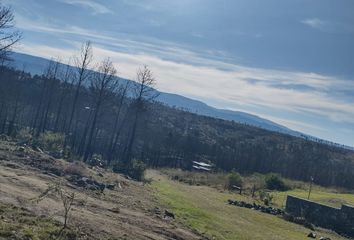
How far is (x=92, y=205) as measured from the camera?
1883cm

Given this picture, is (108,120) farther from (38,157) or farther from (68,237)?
(68,237)

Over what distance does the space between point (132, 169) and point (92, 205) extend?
21725 mm

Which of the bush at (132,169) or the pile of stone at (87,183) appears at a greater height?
the pile of stone at (87,183)

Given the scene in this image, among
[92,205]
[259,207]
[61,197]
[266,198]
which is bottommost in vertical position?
[259,207]

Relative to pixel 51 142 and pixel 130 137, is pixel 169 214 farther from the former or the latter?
pixel 130 137

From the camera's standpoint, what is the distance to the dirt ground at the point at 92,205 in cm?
1509

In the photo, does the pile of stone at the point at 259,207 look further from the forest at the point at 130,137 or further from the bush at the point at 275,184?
the forest at the point at 130,137

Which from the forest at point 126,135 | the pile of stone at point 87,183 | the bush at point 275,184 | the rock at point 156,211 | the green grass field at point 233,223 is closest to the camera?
the green grass field at point 233,223

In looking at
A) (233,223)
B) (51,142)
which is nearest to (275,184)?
(51,142)

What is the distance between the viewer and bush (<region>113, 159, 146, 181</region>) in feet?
130

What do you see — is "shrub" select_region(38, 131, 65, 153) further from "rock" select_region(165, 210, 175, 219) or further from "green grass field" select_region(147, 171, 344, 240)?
"rock" select_region(165, 210, 175, 219)

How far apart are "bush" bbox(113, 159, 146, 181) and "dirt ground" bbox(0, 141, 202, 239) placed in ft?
36.9

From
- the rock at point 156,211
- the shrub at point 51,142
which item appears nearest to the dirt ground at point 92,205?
Answer: the rock at point 156,211

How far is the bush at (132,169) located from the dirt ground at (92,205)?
36.9ft
